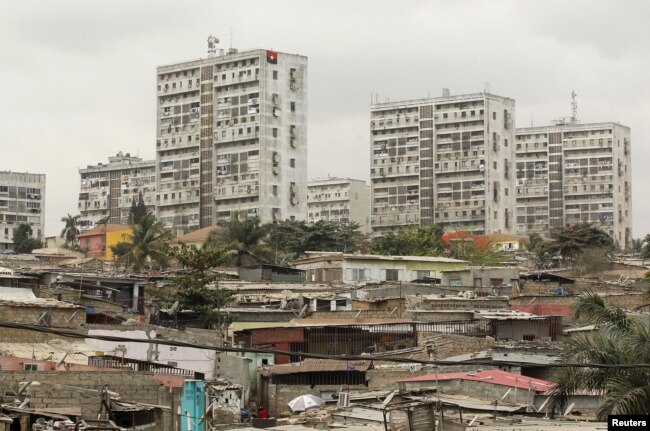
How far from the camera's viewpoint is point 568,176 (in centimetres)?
15412

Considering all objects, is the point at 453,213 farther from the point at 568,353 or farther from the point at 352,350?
the point at 568,353

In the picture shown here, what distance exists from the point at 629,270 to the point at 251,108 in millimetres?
48015

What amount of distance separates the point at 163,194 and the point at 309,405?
90812mm

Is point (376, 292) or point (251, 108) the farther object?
point (251, 108)

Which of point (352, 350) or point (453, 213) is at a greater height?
point (453, 213)

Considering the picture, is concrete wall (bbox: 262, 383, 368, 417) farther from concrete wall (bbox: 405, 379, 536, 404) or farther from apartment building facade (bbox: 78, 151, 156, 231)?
apartment building facade (bbox: 78, 151, 156, 231)

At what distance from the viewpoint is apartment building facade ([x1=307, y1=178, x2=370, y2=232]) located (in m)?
163

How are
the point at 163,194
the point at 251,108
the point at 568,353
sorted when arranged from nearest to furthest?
the point at 568,353 < the point at 251,108 < the point at 163,194

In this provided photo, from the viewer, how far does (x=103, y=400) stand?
21297mm

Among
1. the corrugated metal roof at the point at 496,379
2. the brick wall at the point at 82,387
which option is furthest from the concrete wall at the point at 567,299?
the brick wall at the point at 82,387

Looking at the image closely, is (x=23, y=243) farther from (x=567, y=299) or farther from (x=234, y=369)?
(x=234, y=369)

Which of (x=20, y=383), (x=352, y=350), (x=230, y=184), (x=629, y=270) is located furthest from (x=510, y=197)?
(x=20, y=383)

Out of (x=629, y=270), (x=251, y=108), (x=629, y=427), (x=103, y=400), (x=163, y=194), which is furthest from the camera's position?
(x=163, y=194)

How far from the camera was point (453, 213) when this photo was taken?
132500mm
